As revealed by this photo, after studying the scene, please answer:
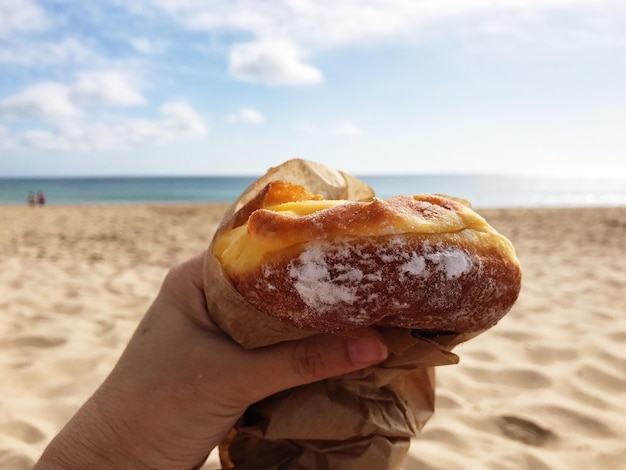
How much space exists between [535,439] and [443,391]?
567 mm

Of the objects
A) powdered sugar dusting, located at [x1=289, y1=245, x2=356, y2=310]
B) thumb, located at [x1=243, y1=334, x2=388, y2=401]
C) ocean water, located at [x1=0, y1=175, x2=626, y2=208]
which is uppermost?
powdered sugar dusting, located at [x1=289, y1=245, x2=356, y2=310]

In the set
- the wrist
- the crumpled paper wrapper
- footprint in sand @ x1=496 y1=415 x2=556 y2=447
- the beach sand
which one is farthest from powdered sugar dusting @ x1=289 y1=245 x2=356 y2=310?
footprint in sand @ x1=496 y1=415 x2=556 y2=447

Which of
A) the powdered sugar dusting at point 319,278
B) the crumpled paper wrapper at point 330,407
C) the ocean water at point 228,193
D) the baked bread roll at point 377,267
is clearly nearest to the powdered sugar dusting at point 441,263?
the baked bread roll at point 377,267

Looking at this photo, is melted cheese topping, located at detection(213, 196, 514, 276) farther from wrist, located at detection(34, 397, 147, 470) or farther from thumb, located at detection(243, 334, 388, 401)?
wrist, located at detection(34, 397, 147, 470)

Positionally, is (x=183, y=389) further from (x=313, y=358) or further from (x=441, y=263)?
(x=441, y=263)

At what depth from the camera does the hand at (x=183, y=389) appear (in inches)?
57.2

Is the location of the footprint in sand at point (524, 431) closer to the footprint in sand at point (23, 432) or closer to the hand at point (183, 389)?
the hand at point (183, 389)

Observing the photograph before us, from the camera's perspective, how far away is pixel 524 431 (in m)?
2.28

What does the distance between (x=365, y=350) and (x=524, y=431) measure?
51.6 inches

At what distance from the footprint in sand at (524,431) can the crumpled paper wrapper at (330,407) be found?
2.28 feet

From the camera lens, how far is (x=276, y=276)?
3.76ft

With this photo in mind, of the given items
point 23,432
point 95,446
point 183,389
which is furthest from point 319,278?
point 23,432

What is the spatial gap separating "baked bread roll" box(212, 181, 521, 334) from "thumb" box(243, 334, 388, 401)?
21cm

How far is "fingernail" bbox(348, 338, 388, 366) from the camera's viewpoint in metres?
1.40
